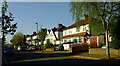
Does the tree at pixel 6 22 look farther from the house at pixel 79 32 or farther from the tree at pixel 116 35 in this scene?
the house at pixel 79 32

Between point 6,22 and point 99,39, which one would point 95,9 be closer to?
point 6,22

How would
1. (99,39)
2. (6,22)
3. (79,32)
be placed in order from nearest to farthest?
1. (6,22)
2. (99,39)
3. (79,32)

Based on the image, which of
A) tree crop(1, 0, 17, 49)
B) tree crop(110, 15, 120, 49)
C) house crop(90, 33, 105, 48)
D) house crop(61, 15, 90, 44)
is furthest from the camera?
house crop(61, 15, 90, 44)

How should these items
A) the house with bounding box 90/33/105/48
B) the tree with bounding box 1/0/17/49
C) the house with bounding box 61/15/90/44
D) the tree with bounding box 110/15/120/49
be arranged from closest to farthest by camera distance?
the tree with bounding box 1/0/17/49 < the tree with bounding box 110/15/120/49 < the house with bounding box 90/33/105/48 < the house with bounding box 61/15/90/44

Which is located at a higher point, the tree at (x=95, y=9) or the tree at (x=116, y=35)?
the tree at (x=95, y=9)

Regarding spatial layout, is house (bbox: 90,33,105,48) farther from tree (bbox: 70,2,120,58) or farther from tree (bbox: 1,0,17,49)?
tree (bbox: 1,0,17,49)

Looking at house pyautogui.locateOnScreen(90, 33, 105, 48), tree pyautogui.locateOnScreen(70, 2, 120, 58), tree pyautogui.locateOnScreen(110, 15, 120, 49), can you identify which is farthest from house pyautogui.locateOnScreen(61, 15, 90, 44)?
tree pyautogui.locateOnScreen(70, 2, 120, 58)

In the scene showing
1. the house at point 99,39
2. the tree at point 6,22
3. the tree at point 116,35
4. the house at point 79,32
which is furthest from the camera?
the house at point 79,32

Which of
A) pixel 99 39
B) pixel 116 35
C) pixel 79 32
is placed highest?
pixel 79 32

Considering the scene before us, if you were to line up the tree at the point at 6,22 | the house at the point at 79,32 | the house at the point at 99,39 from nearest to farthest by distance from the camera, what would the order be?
1. the tree at the point at 6,22
2. the house at the point at 99,39
3. the house at the point at 79,32

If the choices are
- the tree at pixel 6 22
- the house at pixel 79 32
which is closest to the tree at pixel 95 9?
the tree at pixel 6 22

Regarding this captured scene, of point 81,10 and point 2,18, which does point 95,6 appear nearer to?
point 81,10

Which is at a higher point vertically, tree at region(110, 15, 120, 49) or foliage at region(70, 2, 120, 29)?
foliage at region(70, 2, 120, 29)

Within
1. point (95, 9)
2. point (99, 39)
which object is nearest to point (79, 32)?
point (99, 39)
